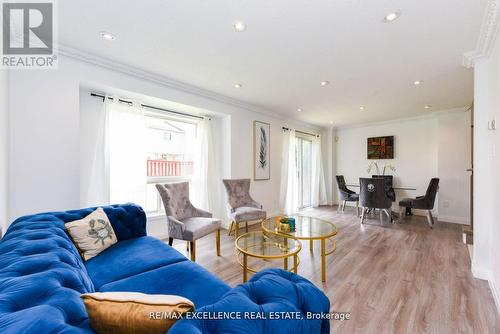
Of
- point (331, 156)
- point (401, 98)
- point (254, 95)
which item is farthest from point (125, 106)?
point (331, 156)

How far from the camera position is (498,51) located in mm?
1865

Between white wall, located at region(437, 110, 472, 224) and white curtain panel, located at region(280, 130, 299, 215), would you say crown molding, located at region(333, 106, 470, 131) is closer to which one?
white wall, located at region(437, 110, 472, 224)

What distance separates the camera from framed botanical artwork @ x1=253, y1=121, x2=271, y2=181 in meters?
4.52

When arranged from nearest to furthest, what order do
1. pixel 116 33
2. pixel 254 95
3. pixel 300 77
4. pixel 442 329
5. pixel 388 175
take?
1. pixel 442 329
2. pixel 116 33
3. pixel 300 77
4. pixel 254 95
5. pixel 388 175

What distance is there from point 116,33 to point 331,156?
601 cm

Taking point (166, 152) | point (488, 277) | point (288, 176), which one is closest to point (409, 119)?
point (288, 176)

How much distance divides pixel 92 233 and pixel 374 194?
455 cm

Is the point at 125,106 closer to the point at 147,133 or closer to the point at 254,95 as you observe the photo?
the point at 147,133

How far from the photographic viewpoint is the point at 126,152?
3041mm

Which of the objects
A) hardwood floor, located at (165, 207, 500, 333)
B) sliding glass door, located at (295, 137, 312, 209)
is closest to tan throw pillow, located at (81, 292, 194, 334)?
hardwood floor, located at (165, 207, 500, 333)

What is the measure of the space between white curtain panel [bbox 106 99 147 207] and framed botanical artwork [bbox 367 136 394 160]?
5.62 metres

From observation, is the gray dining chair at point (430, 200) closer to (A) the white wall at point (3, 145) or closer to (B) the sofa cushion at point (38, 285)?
(B) the sofa cushion at point (38, 285)

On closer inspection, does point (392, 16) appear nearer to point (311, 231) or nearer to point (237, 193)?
point (311, 231)

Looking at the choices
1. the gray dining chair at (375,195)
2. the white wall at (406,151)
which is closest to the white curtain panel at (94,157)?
the gray dining chair at (375,195)
